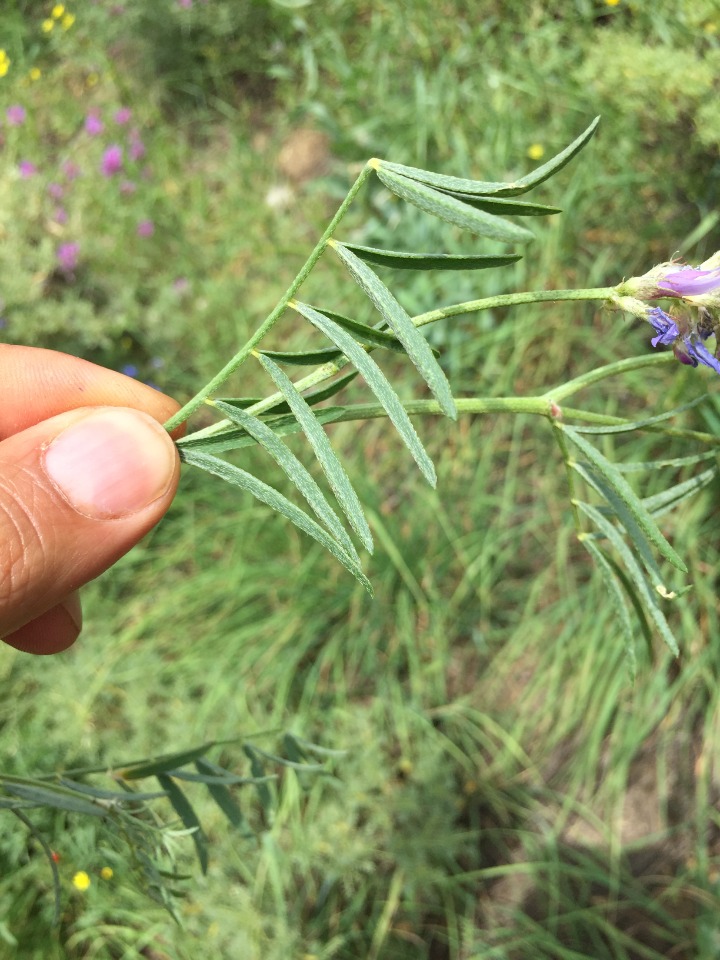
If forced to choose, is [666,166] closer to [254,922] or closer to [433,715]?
[433,715]

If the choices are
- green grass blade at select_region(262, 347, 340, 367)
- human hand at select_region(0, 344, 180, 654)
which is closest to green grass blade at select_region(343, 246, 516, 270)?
green grass blade at select_region(262, 347, 340, 367)

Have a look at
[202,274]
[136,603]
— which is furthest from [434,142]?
[136,603]

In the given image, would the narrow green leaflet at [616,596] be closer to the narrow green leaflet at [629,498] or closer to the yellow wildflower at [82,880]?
the narrow green leaflet at [629,498]

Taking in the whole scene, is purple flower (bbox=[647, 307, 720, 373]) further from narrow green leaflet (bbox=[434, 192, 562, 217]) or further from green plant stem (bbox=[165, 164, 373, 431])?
green plant stem (bbox=[165, 164, 373, 431])

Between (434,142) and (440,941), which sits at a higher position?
(434,142)

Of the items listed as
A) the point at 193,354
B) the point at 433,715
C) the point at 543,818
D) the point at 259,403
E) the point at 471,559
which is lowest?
the point at 543,818

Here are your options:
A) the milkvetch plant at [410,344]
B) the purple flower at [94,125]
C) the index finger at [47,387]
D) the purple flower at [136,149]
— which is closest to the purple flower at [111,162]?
the purple flower at [136,149]

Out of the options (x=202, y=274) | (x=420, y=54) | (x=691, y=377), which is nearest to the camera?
(x=691, y=377)

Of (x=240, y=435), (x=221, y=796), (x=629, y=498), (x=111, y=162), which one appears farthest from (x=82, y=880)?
(x=111, y=162)
